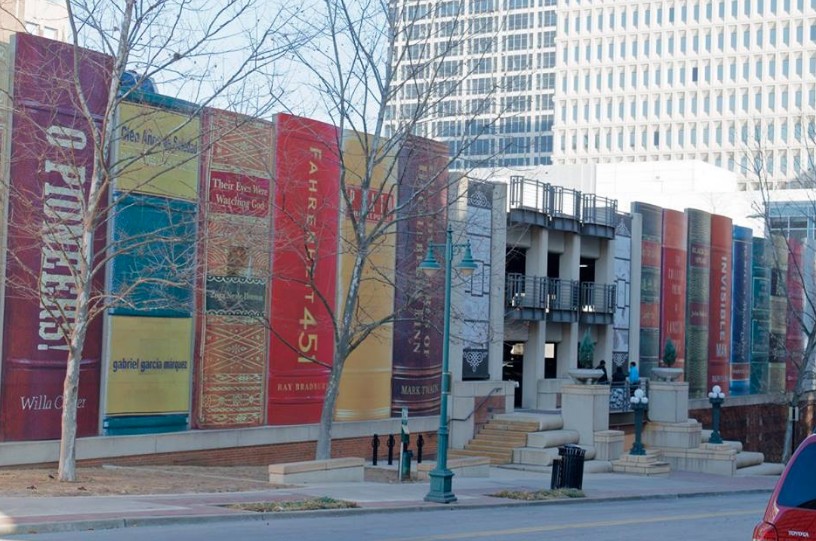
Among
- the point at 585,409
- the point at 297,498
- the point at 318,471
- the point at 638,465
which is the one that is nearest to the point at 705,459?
the point at 638,465

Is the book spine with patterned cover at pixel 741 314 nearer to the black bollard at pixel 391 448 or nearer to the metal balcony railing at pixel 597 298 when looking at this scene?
the metal balcony railing at pixel 597 298

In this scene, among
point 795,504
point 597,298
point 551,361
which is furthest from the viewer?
point 597,298

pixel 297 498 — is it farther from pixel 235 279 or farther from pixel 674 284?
pixel 674 284

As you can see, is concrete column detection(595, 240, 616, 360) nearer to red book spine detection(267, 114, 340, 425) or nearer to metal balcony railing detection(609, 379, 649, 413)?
metal balcony railing detection(609, 379, 649, 413)

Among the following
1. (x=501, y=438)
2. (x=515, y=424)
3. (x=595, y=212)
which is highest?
(x=595, y=212)

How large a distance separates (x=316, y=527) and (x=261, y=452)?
429 inches

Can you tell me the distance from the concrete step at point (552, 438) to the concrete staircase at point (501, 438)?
0.74 ft

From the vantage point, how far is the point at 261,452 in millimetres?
28203

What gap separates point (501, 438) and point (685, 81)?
3071 inches

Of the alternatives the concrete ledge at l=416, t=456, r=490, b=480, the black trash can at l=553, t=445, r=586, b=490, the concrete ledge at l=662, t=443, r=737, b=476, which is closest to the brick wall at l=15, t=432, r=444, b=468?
the concrete ledge at l=416, t=456, r=490, b=480

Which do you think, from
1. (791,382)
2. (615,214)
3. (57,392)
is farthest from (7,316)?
(791,382)

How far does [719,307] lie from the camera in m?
50.2

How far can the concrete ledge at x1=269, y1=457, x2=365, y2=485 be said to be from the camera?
77.9 ft

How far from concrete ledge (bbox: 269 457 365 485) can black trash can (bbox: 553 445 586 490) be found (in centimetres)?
454
